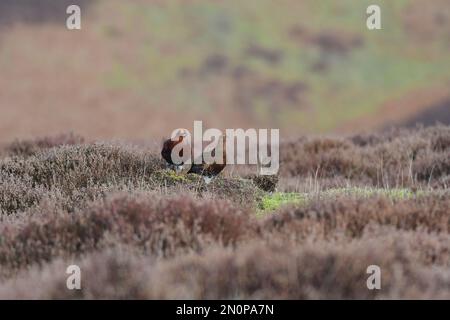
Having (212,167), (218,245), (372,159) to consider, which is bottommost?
(218,245)

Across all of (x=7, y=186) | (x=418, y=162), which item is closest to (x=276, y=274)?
(x=7, y=186)

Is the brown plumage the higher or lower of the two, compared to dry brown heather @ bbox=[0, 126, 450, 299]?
higher

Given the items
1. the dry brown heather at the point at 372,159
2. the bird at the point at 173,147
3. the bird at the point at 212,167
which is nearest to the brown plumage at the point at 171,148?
the bird at the point at 173,147

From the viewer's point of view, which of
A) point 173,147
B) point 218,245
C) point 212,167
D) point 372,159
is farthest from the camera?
point 372,159

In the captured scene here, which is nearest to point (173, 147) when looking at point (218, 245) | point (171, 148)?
point (171, 148)

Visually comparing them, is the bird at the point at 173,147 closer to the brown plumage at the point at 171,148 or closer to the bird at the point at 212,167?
the brown plumage at the point at 171,148

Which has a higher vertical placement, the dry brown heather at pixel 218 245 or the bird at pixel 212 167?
the bird at pixel 212 167

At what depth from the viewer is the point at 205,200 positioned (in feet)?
20.5

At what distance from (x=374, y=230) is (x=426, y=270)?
0.83 m

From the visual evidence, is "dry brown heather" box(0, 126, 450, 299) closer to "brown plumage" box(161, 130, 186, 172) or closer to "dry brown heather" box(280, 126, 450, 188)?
"brown plumage" box(161, 130, 186, 172)

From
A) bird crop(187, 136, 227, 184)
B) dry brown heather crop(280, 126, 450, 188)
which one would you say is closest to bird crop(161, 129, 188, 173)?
bird crop(187, 136, 227, 184)

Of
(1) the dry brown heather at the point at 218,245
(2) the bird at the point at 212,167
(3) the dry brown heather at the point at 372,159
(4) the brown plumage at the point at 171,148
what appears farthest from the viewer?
(3) the dry brown heather at the point at 372,159

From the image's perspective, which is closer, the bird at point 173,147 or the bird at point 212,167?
the bird at point 212,167

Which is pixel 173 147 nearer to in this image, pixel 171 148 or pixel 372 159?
pixel 171 148
